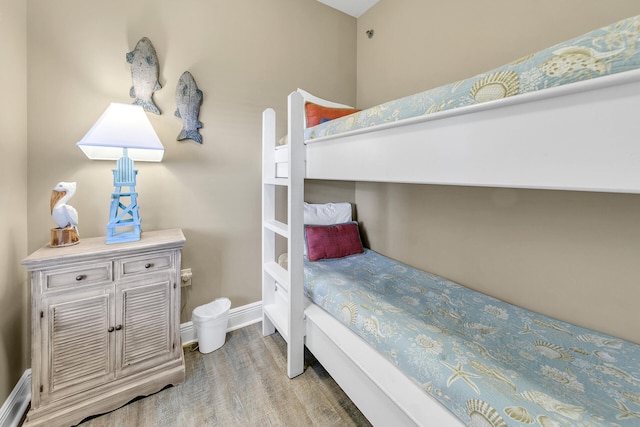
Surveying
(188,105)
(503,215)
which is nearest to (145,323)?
(188,105)

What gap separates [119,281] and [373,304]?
51.4 inches

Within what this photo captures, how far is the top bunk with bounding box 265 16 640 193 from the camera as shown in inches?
17.9

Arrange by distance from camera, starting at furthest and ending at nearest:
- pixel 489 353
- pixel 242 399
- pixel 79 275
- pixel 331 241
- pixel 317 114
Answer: pixel 331 241, pixel 317 114, pixel 242 399, pixel 79 275, pixel 489 353

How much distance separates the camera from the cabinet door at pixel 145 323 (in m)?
1.33

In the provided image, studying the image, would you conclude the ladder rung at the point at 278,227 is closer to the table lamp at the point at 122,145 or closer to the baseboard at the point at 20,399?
the table lamp at the point at 122,145

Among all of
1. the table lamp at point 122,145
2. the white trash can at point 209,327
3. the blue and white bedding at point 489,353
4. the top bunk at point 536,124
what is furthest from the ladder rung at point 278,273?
the top bunk at point 536,124

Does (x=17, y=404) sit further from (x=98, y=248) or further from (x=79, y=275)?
(x=98, y=248)

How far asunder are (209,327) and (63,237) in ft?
3.16

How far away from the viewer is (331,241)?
2.00 meters

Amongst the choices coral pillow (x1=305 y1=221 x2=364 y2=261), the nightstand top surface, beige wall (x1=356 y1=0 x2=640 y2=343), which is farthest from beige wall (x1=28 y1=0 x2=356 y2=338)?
beige wall (x1=356 y1=0 x2=640 y2=343)

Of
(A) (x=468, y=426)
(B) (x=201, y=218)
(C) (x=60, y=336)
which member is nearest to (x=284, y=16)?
(B) (x=201, y=218)

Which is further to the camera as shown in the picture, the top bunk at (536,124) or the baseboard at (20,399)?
the baseboard at (20,399)

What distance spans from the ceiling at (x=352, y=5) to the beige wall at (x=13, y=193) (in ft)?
6.88

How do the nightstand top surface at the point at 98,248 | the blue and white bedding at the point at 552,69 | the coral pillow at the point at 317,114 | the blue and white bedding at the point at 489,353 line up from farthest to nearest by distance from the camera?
the coral pillow at the point at 317,114 → the nightstand top surface at the point at 98,248 → the blue and white bedding at the point at 489,353 → the blue and white bedding at the point at 552,69
